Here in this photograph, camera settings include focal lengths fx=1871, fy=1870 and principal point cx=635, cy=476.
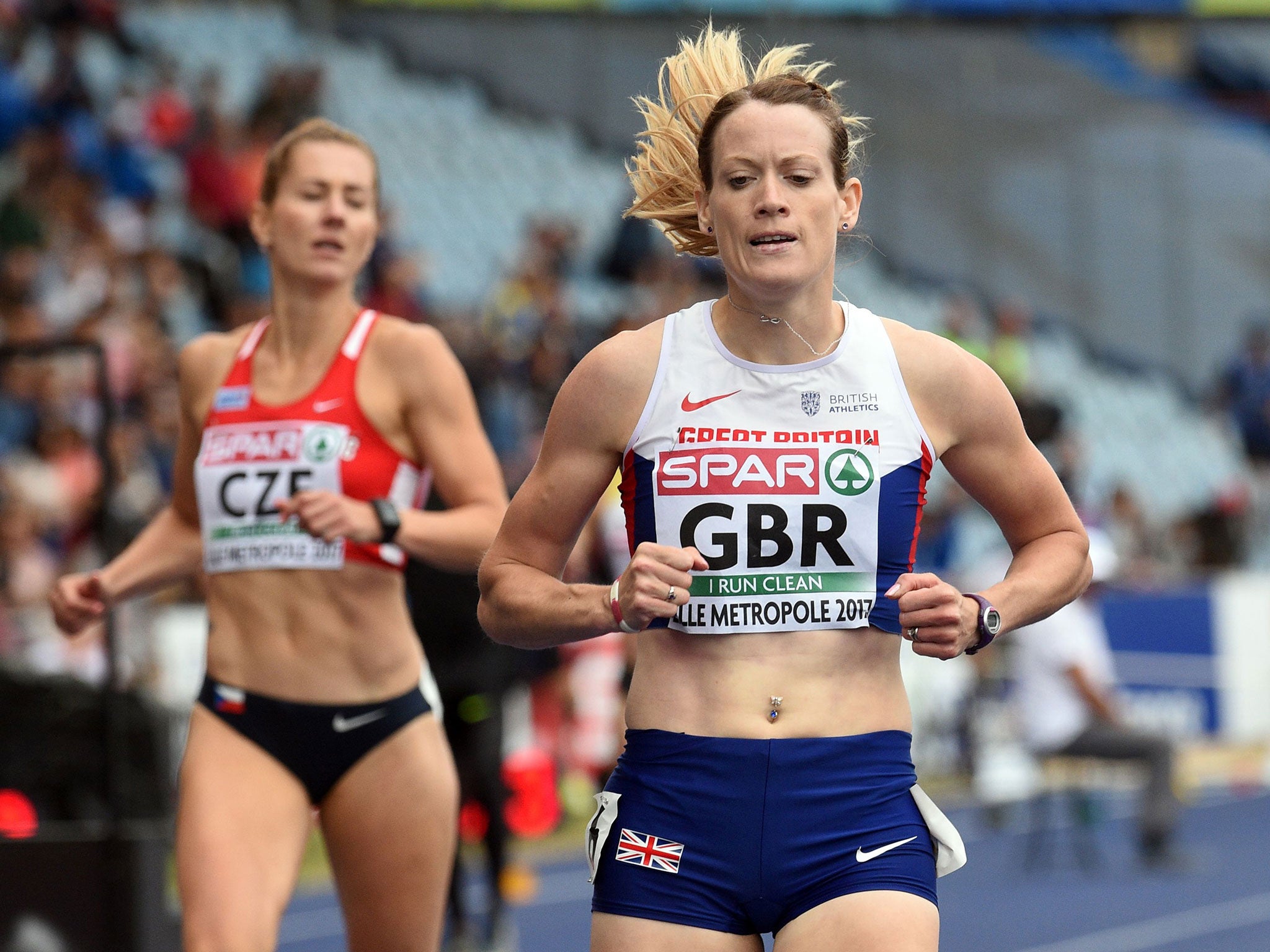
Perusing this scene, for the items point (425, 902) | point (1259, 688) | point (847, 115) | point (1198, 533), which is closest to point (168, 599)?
point (425, 902)

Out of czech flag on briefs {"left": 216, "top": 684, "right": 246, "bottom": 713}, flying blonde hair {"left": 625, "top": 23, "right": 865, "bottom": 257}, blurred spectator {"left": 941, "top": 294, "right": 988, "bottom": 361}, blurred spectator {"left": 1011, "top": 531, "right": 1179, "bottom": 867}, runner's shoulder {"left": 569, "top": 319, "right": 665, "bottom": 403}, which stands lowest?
blurred spectator {"left": 1011, "top": 531, "right": 1179, "bottom": 867}

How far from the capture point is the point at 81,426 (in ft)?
28.9

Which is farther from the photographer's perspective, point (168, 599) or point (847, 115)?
point (168, 599)

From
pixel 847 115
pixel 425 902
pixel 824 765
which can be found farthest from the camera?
pixel 425 902

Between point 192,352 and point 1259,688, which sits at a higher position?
point 192,352

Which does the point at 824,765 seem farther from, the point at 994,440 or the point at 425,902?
the point at 425,902

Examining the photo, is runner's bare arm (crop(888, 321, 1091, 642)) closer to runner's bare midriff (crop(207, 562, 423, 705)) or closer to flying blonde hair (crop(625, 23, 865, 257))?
flying blonde hair (crop(625, 23, 865, 257))

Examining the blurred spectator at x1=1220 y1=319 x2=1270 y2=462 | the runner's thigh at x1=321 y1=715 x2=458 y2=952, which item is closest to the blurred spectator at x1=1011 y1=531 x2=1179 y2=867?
the runner's thigh at x1=321 y1=715 x2=458 y2=952

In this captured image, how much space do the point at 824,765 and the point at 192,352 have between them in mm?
2181

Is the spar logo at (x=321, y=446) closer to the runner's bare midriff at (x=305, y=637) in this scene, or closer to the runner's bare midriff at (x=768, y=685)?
the runner's bare midriff at (x=305, y=637)

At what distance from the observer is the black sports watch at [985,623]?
9.91ft

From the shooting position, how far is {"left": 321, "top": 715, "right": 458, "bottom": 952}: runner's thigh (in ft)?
13.6

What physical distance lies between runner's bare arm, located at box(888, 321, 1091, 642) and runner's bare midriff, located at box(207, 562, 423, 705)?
4.98 ft

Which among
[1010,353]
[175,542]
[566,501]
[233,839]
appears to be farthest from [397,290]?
[566,501]
